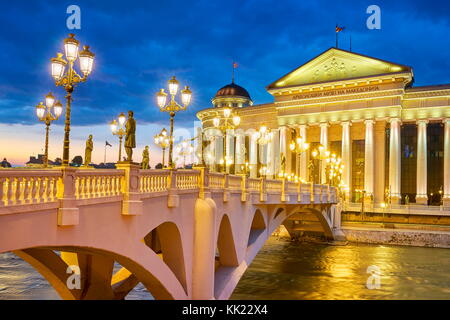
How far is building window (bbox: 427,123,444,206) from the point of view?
63719mm

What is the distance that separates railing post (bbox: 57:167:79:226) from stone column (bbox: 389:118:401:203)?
56.0m

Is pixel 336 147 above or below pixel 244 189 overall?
above

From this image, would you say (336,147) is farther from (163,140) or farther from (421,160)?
(163,140)

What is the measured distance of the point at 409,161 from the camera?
65.3m

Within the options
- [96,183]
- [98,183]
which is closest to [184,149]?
[96,183]

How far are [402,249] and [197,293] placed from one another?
32.5 m

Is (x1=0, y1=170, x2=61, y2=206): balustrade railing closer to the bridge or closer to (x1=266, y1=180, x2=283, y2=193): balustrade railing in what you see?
the bridge

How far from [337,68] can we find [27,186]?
60.9m

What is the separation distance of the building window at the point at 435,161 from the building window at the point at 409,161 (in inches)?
78.1

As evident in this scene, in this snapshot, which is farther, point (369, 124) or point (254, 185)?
point (369, 124)

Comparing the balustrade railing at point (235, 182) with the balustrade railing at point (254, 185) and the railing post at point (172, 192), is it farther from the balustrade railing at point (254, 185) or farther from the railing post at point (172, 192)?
the railing post at point (172, 192)

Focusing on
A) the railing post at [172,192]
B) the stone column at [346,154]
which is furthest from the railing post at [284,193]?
the stone column at [346,154]

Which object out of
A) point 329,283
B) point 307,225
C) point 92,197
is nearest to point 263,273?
point 329,283

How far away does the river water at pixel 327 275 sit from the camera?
27.2 meters
